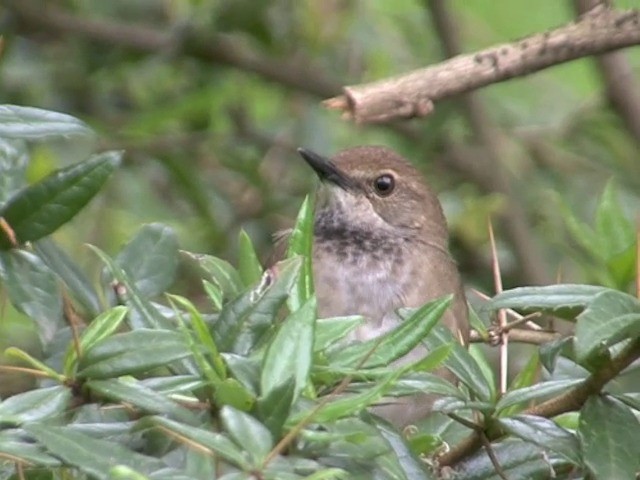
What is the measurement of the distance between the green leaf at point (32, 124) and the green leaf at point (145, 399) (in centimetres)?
57

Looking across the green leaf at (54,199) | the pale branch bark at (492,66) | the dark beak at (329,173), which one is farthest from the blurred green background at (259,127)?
the green leaf at (54,199)

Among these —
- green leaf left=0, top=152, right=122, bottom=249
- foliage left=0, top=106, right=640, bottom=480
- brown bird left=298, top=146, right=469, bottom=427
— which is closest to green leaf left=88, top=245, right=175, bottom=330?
foliage left=0, top=106, right=640, bottom=480

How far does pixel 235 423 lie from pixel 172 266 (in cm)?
115

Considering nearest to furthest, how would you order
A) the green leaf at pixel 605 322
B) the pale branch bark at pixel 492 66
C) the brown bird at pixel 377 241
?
the green leaf at pixel 605 322
the pale branch bark at pixel 492 66
the brown bird at pixel 377 241

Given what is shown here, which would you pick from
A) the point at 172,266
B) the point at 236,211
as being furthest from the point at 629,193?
the point at 172,266

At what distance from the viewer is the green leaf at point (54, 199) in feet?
8.27

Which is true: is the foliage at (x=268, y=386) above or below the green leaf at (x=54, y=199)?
below

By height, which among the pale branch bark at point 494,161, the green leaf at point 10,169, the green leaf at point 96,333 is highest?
the green leaf at point 10,169

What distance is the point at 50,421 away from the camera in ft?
6.29

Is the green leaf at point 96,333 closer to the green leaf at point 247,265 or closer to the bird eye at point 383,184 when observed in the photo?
the green leaf at point 247,265

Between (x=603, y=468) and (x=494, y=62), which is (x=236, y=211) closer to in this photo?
(x=494, y=62)

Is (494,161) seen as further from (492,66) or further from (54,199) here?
(54,199)

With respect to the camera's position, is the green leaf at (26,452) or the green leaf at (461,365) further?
the green leaf at (461,365)

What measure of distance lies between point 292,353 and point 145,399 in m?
0.19
